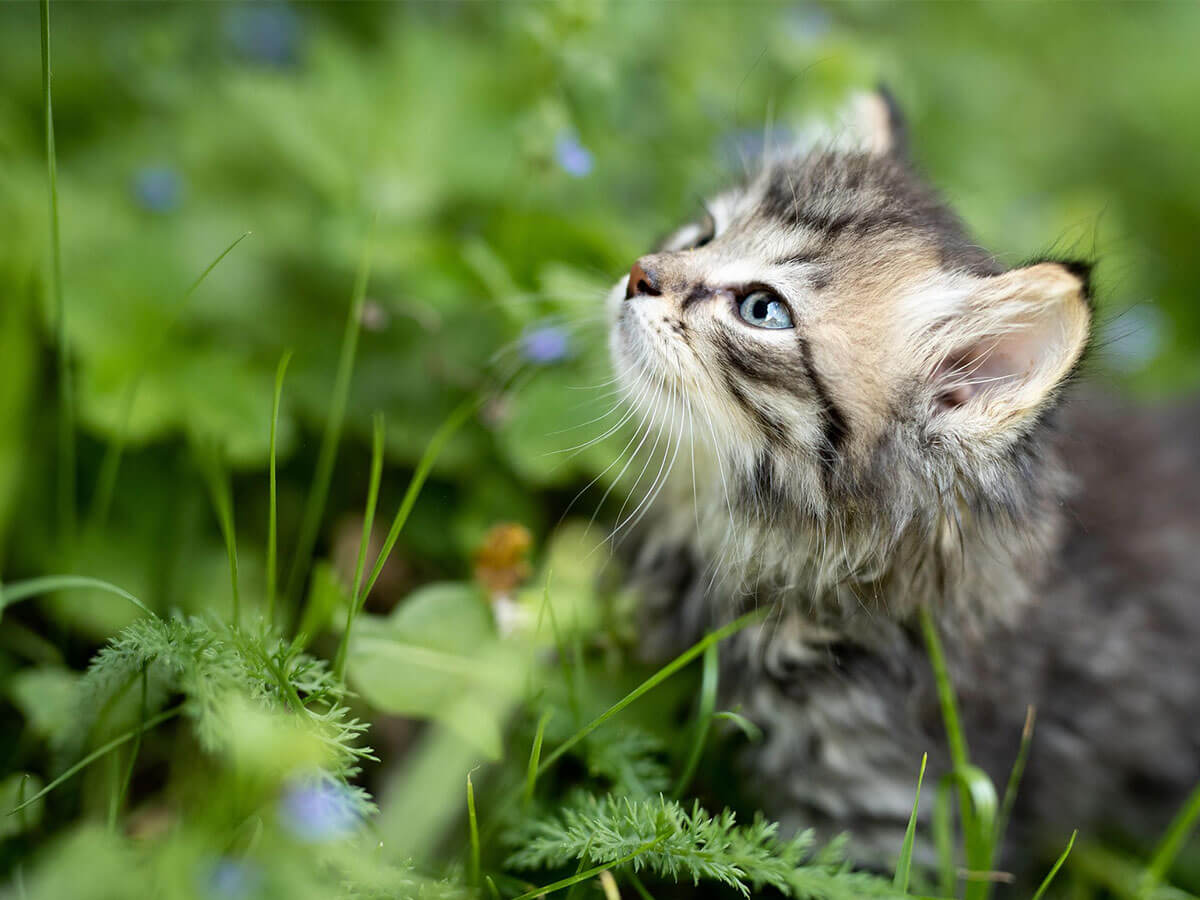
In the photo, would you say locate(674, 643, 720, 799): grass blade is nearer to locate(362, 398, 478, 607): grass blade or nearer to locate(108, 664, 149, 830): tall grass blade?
locate(362, 398, 478, 607): grass blade

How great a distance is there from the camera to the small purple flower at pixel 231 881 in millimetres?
1262

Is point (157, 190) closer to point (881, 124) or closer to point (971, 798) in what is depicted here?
point (881, 124)

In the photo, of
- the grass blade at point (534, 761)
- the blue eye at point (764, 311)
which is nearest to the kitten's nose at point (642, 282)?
the blue eye at point (764, 311)

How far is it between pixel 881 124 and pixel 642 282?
87 cm

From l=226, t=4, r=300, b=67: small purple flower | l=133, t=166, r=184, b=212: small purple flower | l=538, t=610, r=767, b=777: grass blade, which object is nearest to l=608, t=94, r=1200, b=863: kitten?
l=538, t=610, r=767, b=777: grass blade

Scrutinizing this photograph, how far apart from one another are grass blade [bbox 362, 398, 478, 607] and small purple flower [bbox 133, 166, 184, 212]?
1.04m

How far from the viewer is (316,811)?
4.36 feet

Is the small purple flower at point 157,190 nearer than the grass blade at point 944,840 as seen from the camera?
No

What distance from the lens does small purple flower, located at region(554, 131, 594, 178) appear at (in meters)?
2.37

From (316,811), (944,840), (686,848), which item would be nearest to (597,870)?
(686,848)

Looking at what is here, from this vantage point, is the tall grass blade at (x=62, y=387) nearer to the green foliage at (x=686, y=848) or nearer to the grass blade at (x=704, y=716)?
the green foliage at (x=686, y=848)

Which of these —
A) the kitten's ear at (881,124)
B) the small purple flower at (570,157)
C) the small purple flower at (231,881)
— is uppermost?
the kitten's ear at (881,124)

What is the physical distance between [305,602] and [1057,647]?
1.83 metres

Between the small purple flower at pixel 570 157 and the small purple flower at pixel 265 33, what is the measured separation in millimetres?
1379
